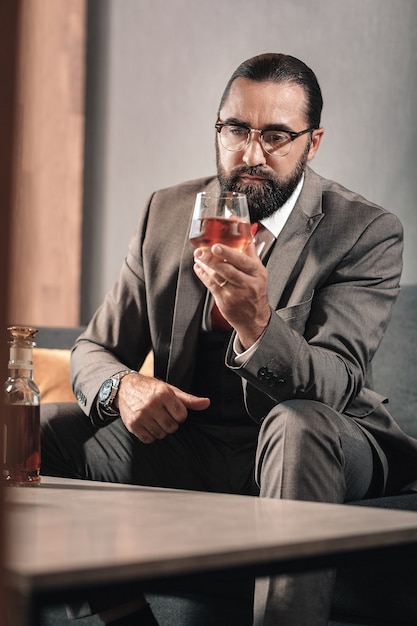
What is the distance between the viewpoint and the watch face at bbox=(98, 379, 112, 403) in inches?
69.6

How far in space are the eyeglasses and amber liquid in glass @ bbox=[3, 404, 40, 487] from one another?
0.93 m

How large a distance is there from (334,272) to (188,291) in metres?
0.31

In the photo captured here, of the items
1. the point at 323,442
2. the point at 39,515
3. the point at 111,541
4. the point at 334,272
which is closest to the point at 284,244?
the point at 334,272

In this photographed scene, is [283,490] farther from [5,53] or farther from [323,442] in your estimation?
[5,53]

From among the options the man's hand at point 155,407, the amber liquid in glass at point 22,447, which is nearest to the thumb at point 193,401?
the man's hand at point 155,407

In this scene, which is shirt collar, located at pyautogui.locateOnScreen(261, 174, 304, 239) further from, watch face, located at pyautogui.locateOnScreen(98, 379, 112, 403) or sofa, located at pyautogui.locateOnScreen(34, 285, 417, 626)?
watch face, located at pyautogui.locateOnScreen(98, 379, 112, 403)

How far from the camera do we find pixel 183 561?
2.26 ft

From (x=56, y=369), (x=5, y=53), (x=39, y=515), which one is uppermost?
(x=5, y=53)

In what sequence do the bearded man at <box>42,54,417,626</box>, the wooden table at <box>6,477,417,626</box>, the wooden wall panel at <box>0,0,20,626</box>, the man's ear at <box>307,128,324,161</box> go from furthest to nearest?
the man's ear at <box>307,128,324,161</box> → the bearded man at <box>42,54,417,626</box> → the wooden table at <box>6,477,417,626</box> → the wooden wall panel at <box>0,0,20,626</box>

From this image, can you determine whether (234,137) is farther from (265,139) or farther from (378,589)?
(378,589)

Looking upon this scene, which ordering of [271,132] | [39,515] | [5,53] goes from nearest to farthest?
1. [5,53]
2. [39,515]
3. [271,132]

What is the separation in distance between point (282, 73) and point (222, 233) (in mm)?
768

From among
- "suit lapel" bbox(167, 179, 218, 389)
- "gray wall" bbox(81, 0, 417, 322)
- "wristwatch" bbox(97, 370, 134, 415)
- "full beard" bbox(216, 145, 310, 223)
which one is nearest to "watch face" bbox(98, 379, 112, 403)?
"wristwatch" bbox(97, 370, 134, 415)

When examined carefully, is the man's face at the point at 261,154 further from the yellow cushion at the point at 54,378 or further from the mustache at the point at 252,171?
the yellow cushion at the point at 54,378
